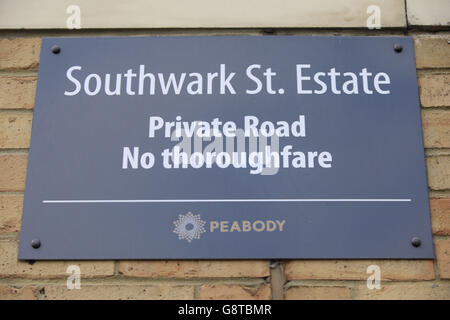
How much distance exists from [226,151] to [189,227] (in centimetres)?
22

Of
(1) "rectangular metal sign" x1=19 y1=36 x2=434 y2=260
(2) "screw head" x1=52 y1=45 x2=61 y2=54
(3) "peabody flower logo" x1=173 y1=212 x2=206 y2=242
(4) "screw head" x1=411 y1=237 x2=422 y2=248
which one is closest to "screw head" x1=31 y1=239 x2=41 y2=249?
(1) "rectangular metal sign" x1=19 y1=36 x2=434 y2=260

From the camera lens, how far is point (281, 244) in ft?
3.78

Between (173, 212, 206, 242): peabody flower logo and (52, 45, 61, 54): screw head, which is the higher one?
(52, 45, 61, 54): screw head

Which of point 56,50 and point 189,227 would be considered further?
point 56,50

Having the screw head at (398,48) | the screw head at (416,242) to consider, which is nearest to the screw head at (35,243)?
the screw head at (416,242)

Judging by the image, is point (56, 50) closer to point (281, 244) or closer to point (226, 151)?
point (226, 151)

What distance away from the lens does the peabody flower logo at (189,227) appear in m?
1.15

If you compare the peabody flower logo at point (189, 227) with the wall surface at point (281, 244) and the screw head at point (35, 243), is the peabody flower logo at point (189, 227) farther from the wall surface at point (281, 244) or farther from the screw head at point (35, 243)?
the screw head at point (35, 243)

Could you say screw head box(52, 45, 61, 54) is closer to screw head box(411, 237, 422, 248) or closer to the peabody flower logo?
the peabody flower logo

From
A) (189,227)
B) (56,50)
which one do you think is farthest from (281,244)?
(56,50)

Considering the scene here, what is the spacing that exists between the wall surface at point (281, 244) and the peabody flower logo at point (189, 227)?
0.07 meters

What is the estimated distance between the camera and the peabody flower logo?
1153mm

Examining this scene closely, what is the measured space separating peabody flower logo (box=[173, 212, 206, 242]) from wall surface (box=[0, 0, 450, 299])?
7 cm
